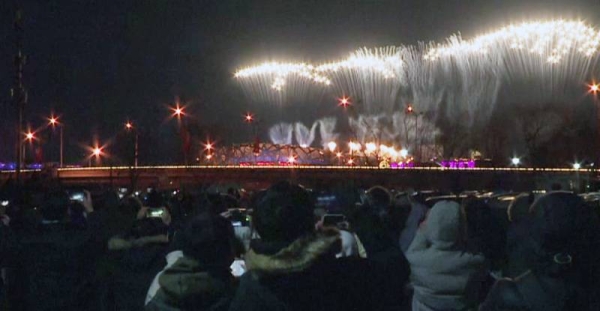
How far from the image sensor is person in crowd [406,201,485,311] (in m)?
6.68

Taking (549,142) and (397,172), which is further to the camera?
(549,142)

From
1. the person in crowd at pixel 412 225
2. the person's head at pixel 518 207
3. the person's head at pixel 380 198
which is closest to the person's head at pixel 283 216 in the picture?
the person's head at pixel 518 207

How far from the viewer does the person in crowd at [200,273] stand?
5145 millimetres

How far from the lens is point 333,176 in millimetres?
92375

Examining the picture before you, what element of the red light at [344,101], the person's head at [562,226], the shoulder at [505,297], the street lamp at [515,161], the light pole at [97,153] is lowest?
the shoulder at [505,297]

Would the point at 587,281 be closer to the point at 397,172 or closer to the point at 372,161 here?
the point at 397,172

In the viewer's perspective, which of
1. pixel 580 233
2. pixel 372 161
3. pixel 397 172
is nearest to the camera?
pixel 580 233

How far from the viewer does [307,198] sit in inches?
164

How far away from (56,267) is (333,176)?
84513 mm

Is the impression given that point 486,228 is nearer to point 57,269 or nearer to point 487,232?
point 487,232

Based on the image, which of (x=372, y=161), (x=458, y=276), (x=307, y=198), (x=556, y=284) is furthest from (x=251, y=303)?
(x=372, y=161)

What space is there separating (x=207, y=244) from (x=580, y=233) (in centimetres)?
224

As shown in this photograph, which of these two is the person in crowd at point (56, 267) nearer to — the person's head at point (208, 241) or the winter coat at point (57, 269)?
the winter coat at point (57, 269)

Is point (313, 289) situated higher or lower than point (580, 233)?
lower
